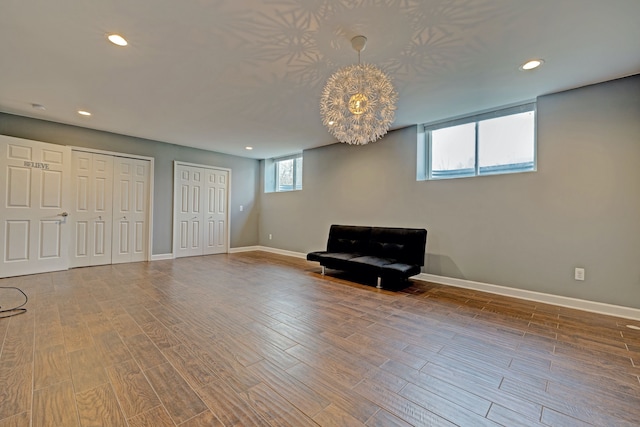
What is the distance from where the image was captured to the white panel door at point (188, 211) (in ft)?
20.5

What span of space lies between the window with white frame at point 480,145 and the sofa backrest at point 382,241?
106 centimetres

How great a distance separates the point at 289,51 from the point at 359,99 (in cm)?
88

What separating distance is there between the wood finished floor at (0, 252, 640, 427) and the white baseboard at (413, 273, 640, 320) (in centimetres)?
18

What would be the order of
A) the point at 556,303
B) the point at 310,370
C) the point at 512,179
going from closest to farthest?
the point at 310,370, the point at 556,303, the point at 512,179

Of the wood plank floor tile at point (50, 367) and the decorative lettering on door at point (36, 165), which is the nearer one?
the wood plank floor tile at point (50, 367)

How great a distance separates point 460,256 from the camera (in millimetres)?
4152

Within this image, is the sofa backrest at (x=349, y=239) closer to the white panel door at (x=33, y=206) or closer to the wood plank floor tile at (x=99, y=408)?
the wood plank floor tile at (x=99, y=408)

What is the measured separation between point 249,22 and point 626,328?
14.7ft

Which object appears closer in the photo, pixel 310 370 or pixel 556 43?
pixel 310 370

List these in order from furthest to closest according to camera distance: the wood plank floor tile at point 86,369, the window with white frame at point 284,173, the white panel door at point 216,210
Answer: the window with white frame at point 284,173 → the white panel door at point 216,210 → the wood plank floor tile at point 86,369

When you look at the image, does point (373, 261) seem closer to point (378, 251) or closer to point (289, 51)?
point (378, 251)

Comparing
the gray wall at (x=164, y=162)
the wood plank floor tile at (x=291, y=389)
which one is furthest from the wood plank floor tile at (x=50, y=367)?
the gray wall at (x=164, y=162)

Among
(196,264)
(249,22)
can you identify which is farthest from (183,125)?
(249,22)

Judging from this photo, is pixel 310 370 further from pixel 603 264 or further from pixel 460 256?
pixel 603 264
